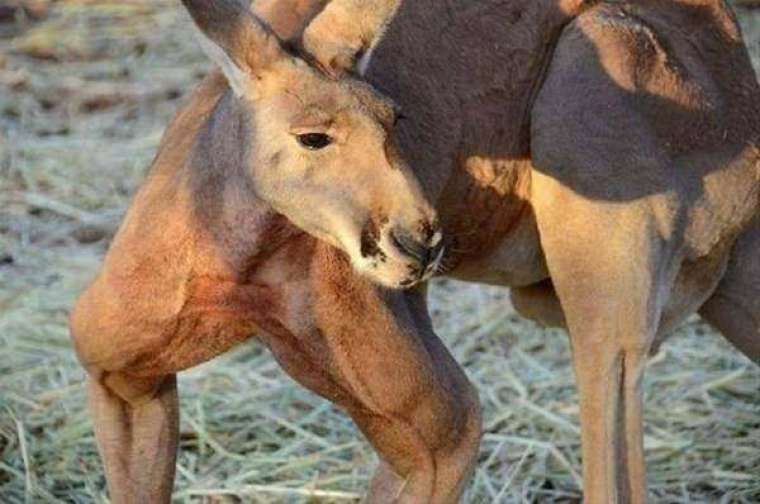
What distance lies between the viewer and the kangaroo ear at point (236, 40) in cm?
329

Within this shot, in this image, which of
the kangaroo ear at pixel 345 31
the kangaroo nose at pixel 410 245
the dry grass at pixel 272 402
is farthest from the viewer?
the dry grass at pixel 272 402

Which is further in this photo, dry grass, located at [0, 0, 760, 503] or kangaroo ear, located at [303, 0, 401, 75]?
dry grass, located at [0, 0, 760, 503]

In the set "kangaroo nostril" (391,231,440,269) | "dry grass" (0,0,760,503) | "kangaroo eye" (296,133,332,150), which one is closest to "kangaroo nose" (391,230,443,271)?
"kangaroo nostril" (391,231,440,269)

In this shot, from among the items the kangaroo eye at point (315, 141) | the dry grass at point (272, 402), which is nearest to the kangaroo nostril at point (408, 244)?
the kangaroo eye at point (315, 141)

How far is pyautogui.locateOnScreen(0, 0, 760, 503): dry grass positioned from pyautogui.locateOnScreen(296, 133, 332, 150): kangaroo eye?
1598 mm

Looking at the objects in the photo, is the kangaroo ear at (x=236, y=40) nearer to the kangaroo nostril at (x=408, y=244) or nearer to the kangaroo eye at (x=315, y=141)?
the kangaroo eye at (x=315, y=141)

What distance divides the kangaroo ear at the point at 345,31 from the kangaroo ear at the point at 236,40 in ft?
0.28

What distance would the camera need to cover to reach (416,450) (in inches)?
151

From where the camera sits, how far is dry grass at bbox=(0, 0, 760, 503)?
4.82 m

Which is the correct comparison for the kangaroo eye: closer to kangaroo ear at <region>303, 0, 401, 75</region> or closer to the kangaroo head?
the kangaroo head

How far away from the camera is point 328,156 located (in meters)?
3.30

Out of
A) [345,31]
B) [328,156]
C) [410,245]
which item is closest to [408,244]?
[410,245]

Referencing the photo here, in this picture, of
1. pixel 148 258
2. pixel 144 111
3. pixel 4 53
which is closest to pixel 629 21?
pixel 148 258

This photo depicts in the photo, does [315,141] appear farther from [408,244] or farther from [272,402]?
[272,402]
